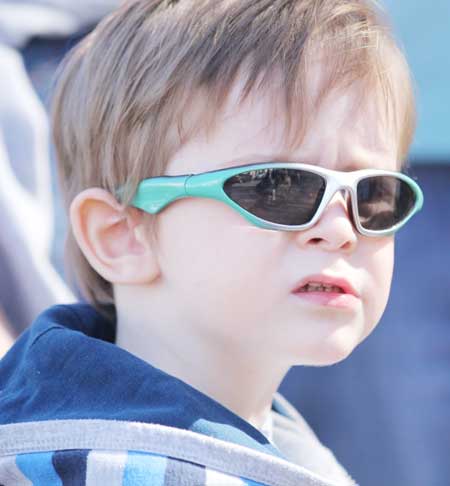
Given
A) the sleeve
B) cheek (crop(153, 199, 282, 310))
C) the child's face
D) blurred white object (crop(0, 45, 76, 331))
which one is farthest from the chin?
blurred white object (crop(0, 45, 76, 331))

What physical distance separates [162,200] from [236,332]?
21 cm

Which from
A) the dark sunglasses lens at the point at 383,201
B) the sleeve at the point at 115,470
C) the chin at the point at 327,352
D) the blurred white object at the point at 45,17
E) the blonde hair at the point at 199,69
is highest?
the blurred white object at the point at 45,17

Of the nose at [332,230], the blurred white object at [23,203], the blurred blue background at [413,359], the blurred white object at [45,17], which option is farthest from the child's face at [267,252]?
the blurred white object at [45,17]

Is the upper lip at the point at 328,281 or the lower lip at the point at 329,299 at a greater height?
the upper lip at the point at 328,281

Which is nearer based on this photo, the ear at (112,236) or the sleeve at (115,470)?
the sleeve at (115,470)

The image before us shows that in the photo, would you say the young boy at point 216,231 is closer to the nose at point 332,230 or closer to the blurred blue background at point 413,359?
the nose at point 332,230

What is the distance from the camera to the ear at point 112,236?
4.51ft

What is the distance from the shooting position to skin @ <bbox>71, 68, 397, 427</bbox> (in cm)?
126

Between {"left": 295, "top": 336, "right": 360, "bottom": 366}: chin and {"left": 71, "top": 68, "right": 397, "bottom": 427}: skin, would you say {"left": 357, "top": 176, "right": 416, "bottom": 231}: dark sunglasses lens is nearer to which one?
{"left": 71, "top": 68, "right": 397, "bottom": 427}: skin

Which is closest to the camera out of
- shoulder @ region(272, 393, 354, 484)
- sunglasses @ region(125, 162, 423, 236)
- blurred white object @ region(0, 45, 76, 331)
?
sunglasses @ region(125, 162, 423, 236)

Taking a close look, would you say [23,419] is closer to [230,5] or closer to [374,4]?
[230,5]

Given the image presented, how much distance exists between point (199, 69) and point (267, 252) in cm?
27

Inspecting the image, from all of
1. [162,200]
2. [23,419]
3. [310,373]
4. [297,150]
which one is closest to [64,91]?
[162,200]

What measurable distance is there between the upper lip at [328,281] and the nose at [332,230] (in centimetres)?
4
